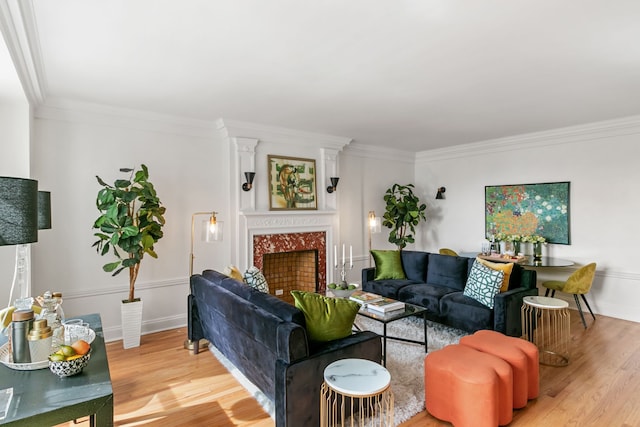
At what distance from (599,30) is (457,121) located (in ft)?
7.29

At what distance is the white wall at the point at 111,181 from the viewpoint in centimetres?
351

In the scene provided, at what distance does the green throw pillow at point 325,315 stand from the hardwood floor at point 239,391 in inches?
28.9

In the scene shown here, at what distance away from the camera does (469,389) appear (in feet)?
6.97

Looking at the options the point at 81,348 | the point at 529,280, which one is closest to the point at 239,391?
the point at 81,348

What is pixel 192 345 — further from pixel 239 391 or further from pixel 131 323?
pixel 239 391

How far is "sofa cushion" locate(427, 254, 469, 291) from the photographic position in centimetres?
431

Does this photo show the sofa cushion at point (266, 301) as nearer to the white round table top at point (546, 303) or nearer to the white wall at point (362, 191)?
the white round table top at point (546, 303)

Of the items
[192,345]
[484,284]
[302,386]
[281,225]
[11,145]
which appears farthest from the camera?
[281,225]

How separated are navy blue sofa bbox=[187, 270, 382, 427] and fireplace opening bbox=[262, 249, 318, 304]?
208 cm

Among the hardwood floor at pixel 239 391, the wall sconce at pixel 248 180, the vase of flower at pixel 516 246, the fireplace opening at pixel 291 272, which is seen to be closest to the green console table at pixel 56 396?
the hardwood floor at pixel 239 391

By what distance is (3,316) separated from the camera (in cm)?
185

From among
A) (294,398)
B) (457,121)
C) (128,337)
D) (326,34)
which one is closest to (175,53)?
(326,34)

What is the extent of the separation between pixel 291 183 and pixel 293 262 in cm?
123

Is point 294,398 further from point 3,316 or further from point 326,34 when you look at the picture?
point 326,34
